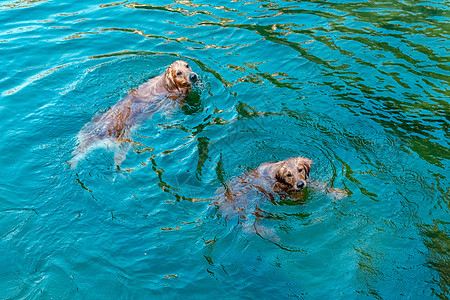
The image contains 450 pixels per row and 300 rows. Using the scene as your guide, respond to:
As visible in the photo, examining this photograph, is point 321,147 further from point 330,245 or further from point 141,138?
point 141,138

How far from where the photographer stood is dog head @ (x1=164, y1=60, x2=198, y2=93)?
12344 mm

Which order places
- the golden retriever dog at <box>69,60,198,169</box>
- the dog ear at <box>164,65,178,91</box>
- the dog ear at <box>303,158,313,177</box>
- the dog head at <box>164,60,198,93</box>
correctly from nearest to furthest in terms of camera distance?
1. the dog ear at <box>303,158,313,177</box>
2. the golden retriever dog at <box>69,60,198,169</box>
3. the dog head at <box>164,60,198,93</box>
4. the dog ear at <box>164,65,178,91</box>

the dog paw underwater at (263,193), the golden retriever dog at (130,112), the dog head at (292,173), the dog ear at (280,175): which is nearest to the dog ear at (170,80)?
the golden retriever dog at (130,112)

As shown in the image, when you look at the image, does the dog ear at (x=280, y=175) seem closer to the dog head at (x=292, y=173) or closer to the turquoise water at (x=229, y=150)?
the dog head at (x=292, y=173)

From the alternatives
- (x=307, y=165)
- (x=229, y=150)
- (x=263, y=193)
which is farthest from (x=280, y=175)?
(x=229, y=150)

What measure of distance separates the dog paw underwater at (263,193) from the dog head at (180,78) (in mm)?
3522

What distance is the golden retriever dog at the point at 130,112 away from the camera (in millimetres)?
10656

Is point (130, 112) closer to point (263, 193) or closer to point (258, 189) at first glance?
point (258, 189)

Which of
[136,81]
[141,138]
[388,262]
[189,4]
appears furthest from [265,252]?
[189,4]

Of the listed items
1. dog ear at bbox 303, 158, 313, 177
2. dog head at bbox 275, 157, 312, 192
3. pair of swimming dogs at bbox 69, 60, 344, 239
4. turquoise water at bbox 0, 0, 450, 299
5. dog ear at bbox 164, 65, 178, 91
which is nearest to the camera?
turquoise water at bbox 0, 0, 450, 299

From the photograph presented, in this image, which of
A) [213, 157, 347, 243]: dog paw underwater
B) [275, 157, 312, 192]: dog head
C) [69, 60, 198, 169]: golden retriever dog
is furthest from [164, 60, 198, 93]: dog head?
[275, 157, 312, 192]: dog head

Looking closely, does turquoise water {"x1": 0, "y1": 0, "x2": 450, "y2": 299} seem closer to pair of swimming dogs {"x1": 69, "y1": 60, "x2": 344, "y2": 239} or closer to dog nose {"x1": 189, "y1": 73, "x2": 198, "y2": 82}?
pair of swimming dogs {"x1": 69, "y1": 60, "x2": 344, "y2": 239}

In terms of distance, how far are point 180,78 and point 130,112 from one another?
5.29 feet

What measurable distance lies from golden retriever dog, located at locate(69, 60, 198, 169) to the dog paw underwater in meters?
2.56
